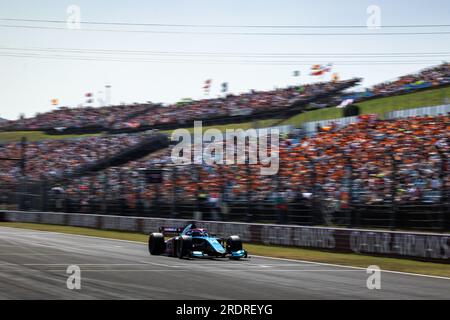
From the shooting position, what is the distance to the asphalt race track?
9.12 meters

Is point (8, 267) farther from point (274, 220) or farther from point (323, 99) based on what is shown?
point (323, 99)

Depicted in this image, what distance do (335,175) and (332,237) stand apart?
2.43 m

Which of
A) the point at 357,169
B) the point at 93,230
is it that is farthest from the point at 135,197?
the point at 357,169

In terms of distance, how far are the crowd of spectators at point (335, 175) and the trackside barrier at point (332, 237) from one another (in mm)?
1045

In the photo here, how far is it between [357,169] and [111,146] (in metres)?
29.5

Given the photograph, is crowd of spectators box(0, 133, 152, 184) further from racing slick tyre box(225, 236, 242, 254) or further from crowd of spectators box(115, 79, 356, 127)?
racing slick tyre box(225, 236, 242, 254)

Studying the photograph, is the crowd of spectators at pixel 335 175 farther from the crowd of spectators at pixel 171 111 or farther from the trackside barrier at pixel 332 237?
the crowd of spectators at pixel 171 111

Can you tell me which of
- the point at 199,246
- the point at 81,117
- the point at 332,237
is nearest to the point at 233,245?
the point at 199,246

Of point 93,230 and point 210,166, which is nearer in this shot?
point 210,166

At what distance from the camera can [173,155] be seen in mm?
39188

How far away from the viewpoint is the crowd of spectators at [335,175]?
60.5ft

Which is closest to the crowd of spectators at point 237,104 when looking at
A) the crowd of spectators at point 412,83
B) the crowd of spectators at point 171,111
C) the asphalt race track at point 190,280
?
the crowd of spectators at point 171,111

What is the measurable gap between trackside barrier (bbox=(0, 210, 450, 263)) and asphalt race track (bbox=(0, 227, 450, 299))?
3039mm

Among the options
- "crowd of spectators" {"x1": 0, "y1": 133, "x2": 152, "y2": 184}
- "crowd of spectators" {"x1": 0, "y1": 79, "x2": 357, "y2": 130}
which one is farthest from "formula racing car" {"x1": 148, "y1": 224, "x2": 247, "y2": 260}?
"crowd of spectators" {"x1": 0, "y1": 79, "x2": 357, "y2": 130}
